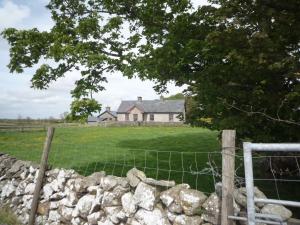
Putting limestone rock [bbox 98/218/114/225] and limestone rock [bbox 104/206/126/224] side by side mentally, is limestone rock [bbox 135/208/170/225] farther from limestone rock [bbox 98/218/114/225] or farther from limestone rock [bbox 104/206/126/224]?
limestone rock [bbox 98/218/114/225]

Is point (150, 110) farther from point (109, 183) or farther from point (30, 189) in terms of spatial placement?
point (109, 183)

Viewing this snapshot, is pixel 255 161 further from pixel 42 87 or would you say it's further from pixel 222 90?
pixel 42 87

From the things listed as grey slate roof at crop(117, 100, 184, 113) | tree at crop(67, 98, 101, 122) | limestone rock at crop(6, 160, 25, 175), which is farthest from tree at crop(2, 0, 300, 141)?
grey slate roof at crop(117, 100, 184, 113)

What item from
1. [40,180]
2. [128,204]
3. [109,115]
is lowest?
[128,204]

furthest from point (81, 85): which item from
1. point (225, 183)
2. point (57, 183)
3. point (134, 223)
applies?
point (225, 183)

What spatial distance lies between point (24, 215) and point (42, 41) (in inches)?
295

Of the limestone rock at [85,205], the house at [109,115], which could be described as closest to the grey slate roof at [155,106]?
the house at [109,115]

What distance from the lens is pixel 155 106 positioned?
3214 inches

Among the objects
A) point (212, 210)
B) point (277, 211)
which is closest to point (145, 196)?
point (212, 210)

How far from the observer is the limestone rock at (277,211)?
14.6 ft

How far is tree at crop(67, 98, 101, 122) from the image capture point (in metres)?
10.9

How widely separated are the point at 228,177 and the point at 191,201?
838 mm

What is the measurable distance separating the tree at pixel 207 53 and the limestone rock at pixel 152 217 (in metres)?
3.09

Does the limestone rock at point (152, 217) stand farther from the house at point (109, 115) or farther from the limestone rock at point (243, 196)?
the house at point (109, 115)
